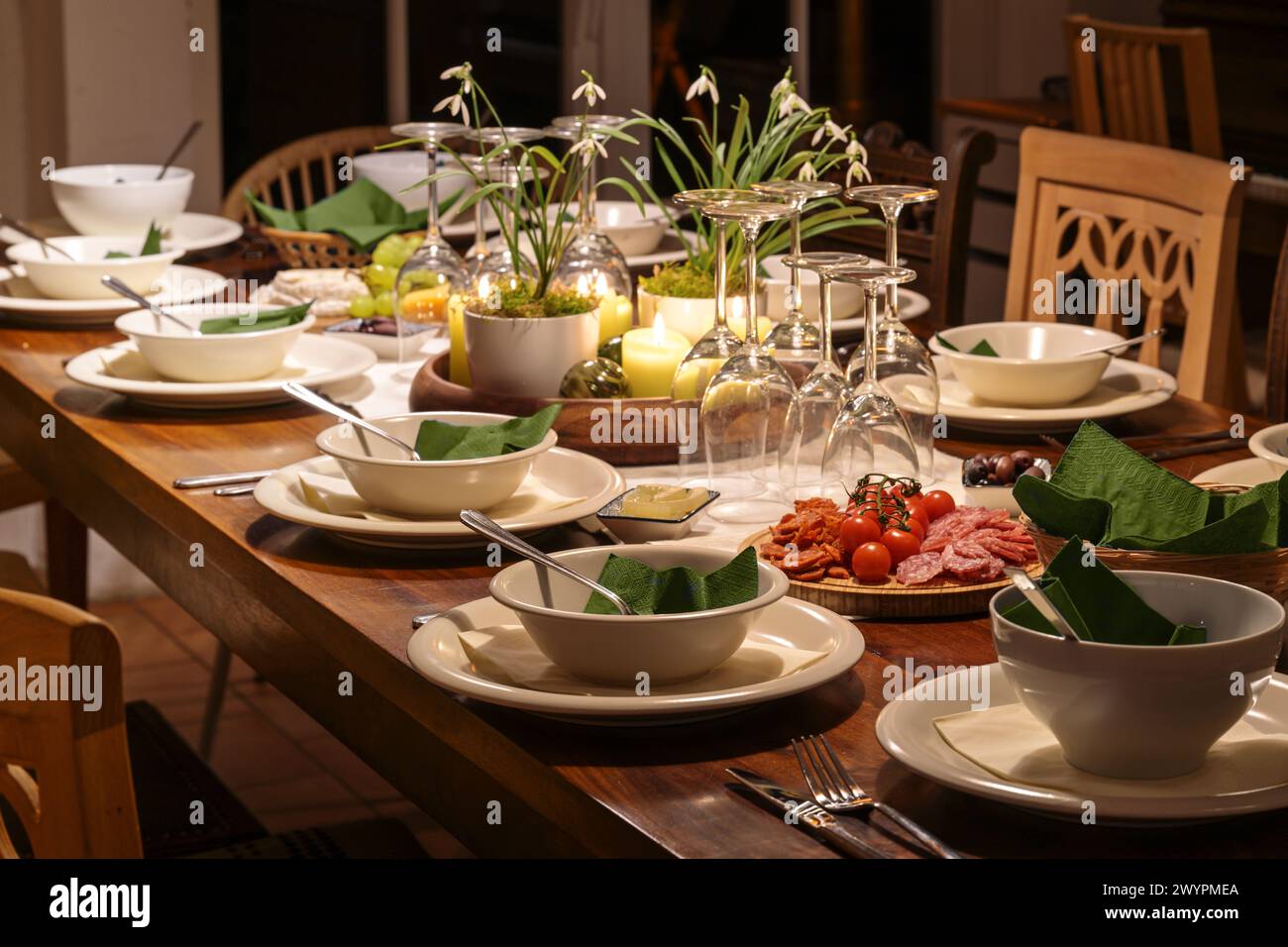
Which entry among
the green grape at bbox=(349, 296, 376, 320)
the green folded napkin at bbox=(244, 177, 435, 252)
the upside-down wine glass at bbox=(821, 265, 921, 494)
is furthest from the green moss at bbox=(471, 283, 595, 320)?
the green folded napkin at bbox=(244, 177, 435, 252)

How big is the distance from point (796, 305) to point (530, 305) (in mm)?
363

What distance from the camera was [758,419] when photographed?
5.43 feet

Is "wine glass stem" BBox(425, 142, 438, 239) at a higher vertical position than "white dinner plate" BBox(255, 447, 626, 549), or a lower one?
higher

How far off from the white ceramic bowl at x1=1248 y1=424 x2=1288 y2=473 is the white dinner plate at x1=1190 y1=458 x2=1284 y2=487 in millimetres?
14

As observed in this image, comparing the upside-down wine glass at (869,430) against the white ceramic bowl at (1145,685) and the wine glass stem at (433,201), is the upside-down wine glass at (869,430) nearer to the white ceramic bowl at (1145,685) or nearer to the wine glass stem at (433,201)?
the white ceramic bowl at (1145,685)

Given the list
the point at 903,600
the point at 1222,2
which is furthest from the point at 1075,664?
the point at 1222,2

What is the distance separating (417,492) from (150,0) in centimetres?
269

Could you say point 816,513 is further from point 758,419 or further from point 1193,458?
point 1193,458

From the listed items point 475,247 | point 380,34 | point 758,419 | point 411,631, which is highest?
point 380,34

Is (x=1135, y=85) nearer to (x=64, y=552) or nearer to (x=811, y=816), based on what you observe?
(x=64, y=552)

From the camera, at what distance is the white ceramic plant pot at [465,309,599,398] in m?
1.93

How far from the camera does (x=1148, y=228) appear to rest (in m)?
2.56

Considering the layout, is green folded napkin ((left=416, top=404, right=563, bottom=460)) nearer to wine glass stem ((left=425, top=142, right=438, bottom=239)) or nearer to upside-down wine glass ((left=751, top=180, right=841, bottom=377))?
upside-down wine glass ((left=751, top=180, right=841, bottom=377))

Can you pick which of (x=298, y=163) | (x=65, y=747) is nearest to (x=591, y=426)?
(x=65, y=747)
